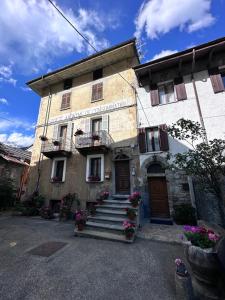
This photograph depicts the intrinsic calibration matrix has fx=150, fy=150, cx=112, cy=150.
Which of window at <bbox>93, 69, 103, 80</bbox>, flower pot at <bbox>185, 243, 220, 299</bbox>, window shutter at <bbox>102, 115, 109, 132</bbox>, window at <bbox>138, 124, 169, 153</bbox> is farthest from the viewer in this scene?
window at <bbox>93, 69, 103, 80</bbox>

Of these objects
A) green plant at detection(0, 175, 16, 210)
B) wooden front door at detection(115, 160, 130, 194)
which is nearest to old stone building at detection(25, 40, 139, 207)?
wooden front door at detection(115, 160, 130, 194)

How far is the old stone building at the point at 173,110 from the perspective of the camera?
8.66m

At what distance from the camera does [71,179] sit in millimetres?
10891

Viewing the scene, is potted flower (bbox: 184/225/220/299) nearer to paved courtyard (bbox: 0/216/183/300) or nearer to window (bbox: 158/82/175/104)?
paved courtyard (bbox: 0/216/183/300)

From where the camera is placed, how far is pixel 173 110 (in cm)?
983

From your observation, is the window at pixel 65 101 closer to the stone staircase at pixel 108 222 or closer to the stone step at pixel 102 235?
the stone staircase at pixel 108 222

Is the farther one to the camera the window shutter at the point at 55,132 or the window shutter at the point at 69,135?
the window shutter at the point at 55,132

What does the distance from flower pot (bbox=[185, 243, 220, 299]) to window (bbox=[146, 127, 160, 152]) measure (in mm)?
7070

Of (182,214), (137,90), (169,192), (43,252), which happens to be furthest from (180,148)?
(43,252)

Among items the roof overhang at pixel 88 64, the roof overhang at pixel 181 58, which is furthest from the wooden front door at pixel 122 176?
the roof overhang at pixel 88 64

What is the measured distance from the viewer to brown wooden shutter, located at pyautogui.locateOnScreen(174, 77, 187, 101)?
9.76 metres

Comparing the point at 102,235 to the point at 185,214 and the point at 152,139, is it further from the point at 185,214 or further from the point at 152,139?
the point at 152,139

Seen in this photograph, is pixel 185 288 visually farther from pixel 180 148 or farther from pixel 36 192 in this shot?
pixel 36 192

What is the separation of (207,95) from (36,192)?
1359cm
